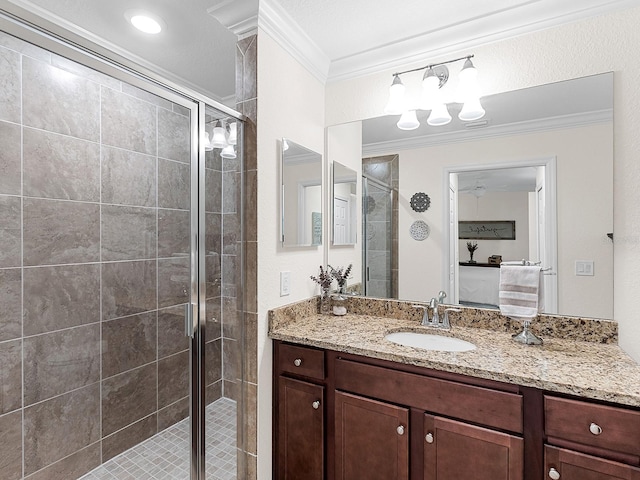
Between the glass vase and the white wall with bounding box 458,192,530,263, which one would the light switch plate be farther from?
the glass vase

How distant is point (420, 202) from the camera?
1987 mm

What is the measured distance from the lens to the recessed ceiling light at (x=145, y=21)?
1.63 meters

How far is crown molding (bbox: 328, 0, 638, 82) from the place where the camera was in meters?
1.55

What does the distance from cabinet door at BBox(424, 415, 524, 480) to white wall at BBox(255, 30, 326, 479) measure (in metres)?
0.79

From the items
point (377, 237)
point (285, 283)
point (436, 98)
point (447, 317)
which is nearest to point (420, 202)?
point (377, 237)

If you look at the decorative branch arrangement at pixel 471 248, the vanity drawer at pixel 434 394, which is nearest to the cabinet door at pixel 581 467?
the vanity drawer at pixel 434 394

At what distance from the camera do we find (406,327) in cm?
182

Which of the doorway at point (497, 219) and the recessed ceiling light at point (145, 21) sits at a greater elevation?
the recessed ceiling light at point (145, 21)

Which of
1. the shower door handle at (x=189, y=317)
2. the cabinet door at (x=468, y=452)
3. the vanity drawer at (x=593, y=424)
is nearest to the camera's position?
the vanity drawer at (x=593, y=424)

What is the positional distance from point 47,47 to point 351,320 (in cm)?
172

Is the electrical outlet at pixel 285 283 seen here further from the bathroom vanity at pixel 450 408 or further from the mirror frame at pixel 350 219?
the mirror frame at pixel 350 219

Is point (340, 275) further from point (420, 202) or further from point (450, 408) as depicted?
point (450, 408)

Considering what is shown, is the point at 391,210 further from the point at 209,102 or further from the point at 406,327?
the point at 209,102

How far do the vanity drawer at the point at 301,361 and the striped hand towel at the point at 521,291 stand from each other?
34.9 inches
